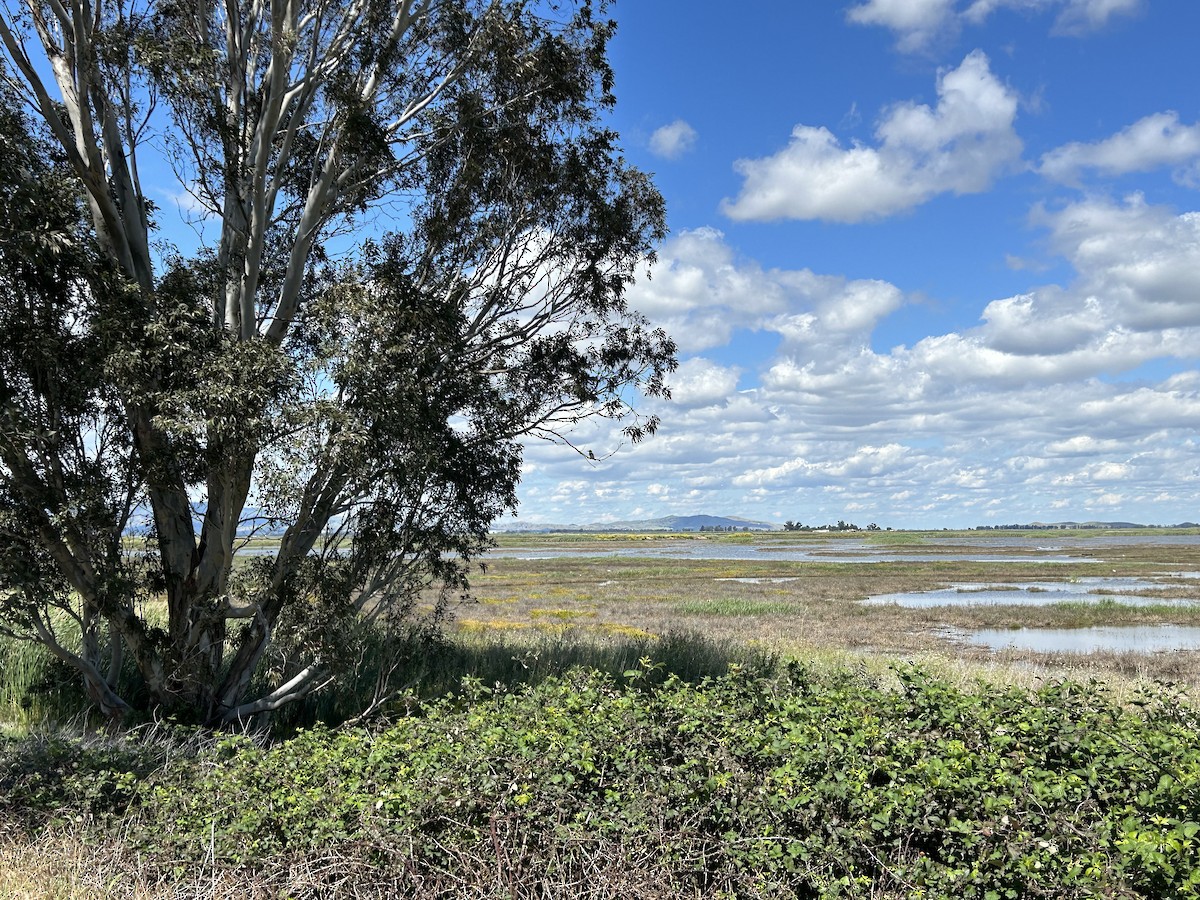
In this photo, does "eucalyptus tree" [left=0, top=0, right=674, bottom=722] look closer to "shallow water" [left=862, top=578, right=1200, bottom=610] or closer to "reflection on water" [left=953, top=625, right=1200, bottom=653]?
"reflection on water" [left=953, top=625, right=1200, bottom=653]

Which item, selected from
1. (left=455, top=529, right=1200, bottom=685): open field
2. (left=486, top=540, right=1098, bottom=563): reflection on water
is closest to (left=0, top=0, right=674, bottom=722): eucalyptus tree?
(left=455, top=529, right=1200, bottom=685): open field

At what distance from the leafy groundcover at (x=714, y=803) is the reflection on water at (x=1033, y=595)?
30.3m

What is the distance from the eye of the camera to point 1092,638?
85.6 feet

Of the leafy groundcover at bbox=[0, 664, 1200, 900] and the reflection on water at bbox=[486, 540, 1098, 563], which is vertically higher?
the leafy groundcover at bbox=[0, 664, 1200, 900]

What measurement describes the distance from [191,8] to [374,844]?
12.3 meters

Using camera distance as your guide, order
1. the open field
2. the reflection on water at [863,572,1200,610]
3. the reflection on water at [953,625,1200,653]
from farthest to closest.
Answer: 1. the reflection on water at [863,572,1200,610]
2. the reflection on water at [953,625,1200,653]
3. the open field

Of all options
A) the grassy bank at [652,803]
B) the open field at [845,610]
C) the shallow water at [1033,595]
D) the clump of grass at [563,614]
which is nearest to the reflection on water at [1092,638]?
the open field at [845,610]

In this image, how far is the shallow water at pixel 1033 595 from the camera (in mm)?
36125

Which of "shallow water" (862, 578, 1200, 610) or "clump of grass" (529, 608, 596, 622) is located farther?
"shallow water" (862, 578, 1200, 610)

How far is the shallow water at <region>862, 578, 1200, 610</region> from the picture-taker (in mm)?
36125

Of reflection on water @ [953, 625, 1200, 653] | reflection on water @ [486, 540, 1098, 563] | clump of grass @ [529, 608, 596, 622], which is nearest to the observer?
reflection on water @ [953, 625, 1200, 653]

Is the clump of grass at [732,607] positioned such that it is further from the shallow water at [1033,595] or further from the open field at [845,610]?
the shallow water at [1033,595]

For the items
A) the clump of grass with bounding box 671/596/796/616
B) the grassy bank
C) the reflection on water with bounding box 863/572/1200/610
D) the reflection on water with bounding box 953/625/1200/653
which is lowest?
the reflection on water with bounding box 863/572/1200/610

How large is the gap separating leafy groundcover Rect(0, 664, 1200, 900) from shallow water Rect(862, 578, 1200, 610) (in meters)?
30.3
